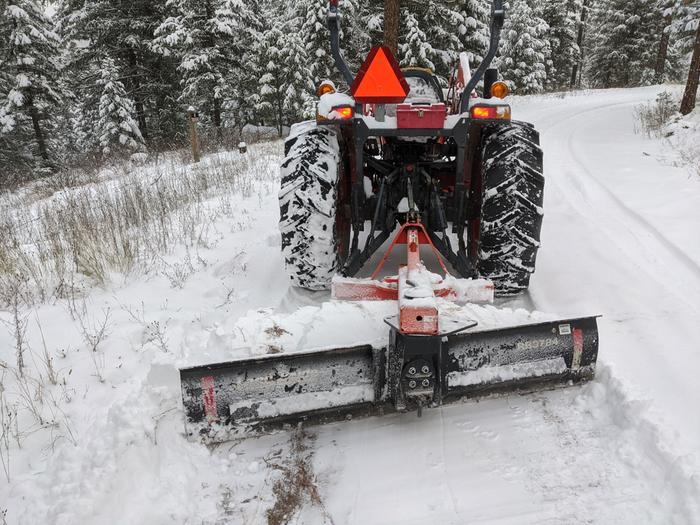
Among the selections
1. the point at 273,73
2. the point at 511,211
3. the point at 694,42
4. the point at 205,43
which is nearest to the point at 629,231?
the point at 511,211

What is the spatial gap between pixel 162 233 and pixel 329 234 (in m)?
2.82

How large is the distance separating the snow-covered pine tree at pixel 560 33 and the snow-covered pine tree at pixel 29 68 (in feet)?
95.6

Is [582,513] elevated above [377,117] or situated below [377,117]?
below

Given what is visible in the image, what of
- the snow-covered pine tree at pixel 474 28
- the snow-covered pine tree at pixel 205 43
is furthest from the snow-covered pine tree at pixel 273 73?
the snow-covered pine tree at pixel 474 28

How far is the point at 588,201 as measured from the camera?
6.15 meters

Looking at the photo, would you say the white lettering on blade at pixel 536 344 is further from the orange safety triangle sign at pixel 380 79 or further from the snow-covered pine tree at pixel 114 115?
the snow-covered pine tree at pixel 114 115

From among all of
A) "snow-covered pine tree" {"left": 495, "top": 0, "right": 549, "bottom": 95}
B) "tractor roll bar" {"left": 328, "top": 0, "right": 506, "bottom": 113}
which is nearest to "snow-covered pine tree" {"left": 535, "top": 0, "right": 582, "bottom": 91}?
"snow-covered pine tree" {"left": 495, "top": 0, "right": 549, "bottom": 95}

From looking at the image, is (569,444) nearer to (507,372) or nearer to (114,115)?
(507,372)

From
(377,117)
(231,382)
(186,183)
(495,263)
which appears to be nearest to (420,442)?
(231,382)

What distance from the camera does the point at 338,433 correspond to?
2.43m

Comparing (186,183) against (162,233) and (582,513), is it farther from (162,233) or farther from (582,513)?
(582,513)

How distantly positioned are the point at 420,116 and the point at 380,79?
Answer: 0.44m

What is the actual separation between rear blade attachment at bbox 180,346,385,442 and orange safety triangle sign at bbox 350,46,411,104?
1478 mm

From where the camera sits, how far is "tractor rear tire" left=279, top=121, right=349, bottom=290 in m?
3.33
